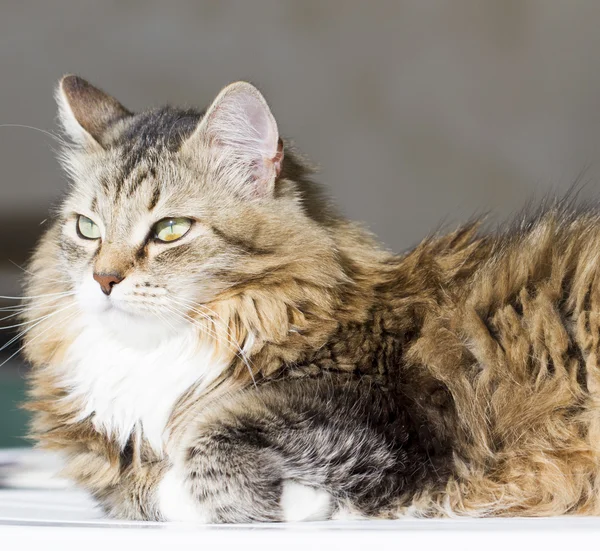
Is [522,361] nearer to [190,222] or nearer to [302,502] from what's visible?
[302,502]

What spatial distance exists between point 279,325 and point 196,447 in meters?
0.29

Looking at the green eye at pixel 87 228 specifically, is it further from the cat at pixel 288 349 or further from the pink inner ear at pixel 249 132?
the pink inner ear at pixel 249 132

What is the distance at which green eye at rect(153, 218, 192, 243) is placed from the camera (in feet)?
5.09

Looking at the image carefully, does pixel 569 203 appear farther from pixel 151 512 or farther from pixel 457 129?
pixel 457 129

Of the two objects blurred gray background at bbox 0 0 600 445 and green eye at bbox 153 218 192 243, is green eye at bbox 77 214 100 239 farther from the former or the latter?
blurred gray background at bbox 0 0 600 445

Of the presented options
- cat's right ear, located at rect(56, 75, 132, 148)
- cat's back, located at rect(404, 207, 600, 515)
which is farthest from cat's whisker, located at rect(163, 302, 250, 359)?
cat's right ear, located at rect(56, 75, 132, 148)

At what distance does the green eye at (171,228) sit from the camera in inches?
61.1

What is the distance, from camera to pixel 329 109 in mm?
5676

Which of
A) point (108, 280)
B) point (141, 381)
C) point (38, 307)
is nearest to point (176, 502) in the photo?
point (141, 381)

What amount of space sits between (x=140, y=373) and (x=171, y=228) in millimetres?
288

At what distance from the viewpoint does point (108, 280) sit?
59.4 inches

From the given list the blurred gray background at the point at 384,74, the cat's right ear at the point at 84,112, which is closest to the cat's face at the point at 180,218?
the cat's right ear at the point at 84,112

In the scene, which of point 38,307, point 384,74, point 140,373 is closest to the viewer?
point 140,373

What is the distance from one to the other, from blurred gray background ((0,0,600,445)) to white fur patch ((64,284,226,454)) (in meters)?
4.04
